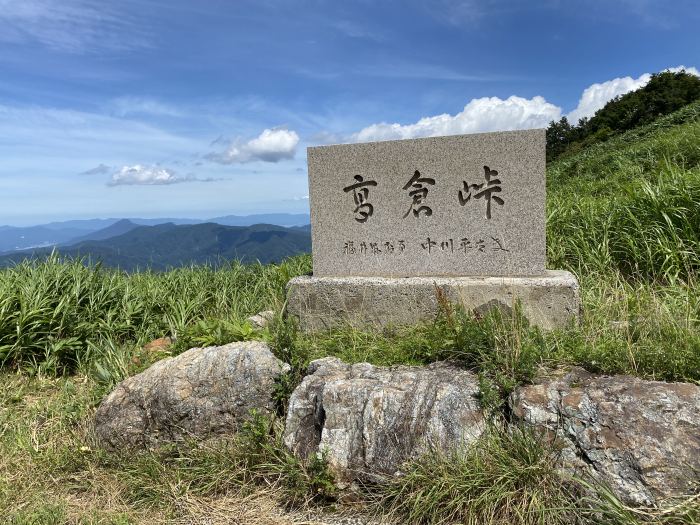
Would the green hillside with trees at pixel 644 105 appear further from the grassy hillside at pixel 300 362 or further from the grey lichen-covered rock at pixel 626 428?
the grey lichen-covered rock at pixel 626 428

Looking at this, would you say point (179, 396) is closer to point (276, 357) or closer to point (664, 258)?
point (276, 357)

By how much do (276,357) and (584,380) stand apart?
182 centimetres

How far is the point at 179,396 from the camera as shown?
10.0 feet

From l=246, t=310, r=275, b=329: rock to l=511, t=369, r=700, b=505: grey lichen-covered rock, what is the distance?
7.47 ft

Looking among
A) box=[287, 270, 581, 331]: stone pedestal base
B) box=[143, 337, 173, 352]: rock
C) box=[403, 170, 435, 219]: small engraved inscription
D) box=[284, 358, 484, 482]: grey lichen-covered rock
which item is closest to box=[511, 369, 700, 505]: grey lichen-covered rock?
box=[284, 358, 484, 482]: grey lichen-covered rock

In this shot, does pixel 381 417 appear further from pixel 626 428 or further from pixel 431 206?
pixel 431 206

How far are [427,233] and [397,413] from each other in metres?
1.70

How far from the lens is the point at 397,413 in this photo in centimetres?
256

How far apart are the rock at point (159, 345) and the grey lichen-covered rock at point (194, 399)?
73 cm

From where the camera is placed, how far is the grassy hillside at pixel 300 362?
7.29 feet

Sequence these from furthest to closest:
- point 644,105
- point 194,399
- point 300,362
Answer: point 644,105
point 300,362
point 194,399

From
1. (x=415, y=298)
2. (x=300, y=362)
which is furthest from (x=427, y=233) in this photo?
(x=300, y=362)

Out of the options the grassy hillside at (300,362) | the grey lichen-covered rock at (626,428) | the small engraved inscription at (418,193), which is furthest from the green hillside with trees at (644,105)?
the grey lichen-covered rock at (626,428)

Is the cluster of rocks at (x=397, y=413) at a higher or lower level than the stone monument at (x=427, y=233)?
lower
